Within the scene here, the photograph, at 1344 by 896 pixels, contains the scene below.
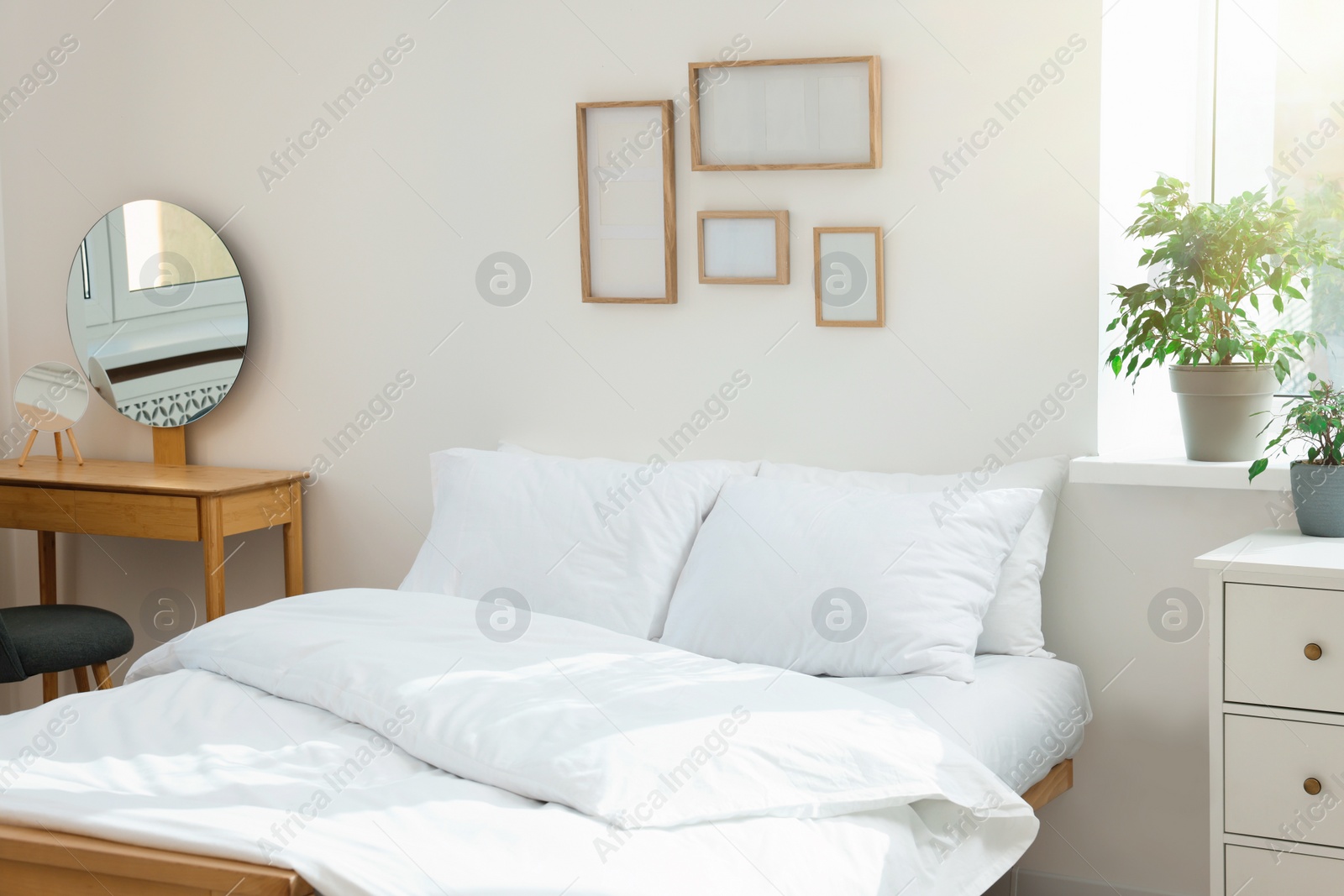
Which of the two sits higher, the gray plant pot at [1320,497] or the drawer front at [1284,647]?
the gray plant pot at [1320,497]

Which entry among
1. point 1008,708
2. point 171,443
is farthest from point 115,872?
point 171,443

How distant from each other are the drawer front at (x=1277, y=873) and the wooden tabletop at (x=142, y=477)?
2.26m

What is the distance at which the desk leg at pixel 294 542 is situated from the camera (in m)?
3.16

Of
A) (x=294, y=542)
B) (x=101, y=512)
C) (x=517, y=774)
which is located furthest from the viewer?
(x=294, y=542)

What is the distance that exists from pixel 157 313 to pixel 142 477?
47 centimetres

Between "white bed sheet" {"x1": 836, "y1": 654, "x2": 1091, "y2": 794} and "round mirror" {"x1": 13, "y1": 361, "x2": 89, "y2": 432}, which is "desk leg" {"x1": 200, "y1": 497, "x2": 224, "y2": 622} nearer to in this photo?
"round mirror" {"x1": 13, "y1": 361, "x2": 89, "y2": 432}

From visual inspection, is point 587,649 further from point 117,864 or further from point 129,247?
point 129,247

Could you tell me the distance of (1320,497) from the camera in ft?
6.65

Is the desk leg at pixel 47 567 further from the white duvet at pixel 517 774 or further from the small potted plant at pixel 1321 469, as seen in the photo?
the small potted plant at pixel 1321 469

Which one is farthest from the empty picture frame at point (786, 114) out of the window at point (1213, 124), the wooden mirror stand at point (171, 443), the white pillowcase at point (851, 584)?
the wooden mirror stand at point (171, 443)

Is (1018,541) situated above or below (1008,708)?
above

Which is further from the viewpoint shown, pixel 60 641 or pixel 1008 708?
pixel 60 641

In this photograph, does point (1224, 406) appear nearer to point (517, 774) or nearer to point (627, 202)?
point (627, 202)

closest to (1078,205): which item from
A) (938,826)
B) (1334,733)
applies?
(1334,733)
